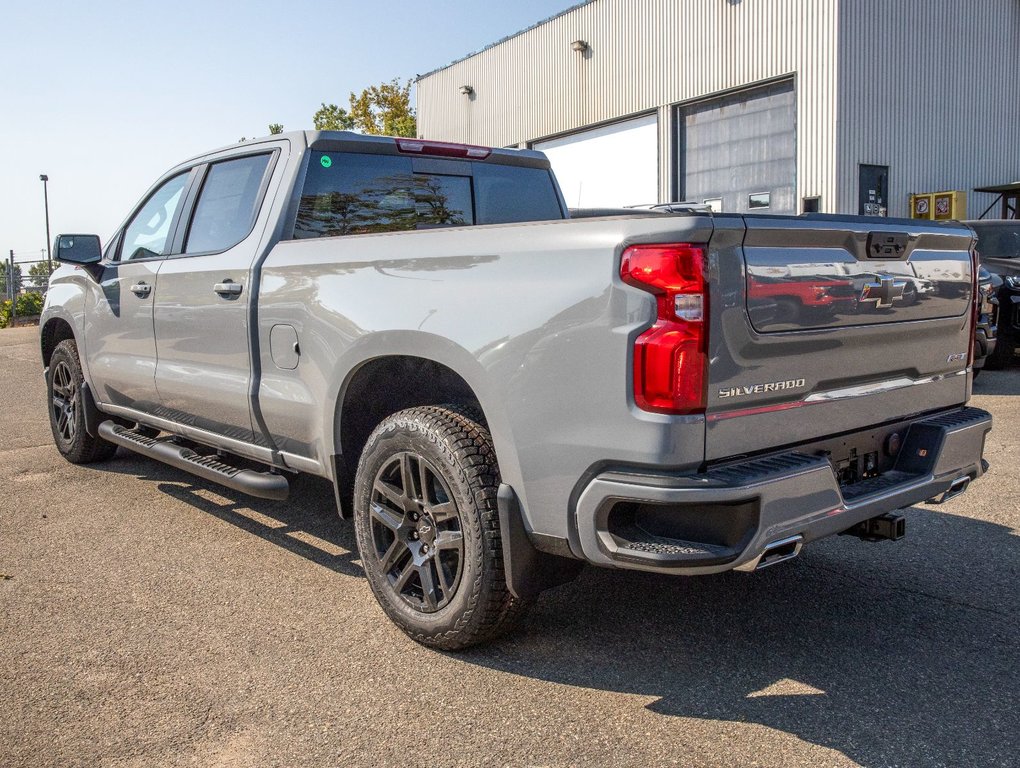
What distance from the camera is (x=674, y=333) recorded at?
9.00 ft

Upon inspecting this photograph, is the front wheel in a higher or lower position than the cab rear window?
lower

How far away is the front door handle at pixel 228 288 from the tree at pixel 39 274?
3082 centimetres

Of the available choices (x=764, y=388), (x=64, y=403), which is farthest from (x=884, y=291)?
(x=64, y=403)

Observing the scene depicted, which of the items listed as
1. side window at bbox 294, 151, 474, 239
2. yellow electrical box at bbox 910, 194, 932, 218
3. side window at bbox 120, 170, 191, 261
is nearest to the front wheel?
side window at bbox 294, 151, 474, 239

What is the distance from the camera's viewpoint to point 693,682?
10.6 feet

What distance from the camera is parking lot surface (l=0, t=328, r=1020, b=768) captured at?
2832mm

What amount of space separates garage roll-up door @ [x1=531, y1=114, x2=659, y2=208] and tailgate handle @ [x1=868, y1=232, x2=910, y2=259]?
2028cm

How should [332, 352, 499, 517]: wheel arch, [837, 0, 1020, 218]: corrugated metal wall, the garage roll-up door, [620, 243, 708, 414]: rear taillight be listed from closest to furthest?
[620, 243, 708, 414]: rear taillight
[332, 352, 499, 517]: wheel arch
[837, 0, 1020, 218]: corrugated metal wall
the garage roll-up door

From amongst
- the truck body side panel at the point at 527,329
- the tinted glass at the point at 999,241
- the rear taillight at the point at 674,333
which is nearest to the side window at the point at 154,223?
the truck body side panel at the point at 527,329

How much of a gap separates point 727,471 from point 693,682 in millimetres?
848

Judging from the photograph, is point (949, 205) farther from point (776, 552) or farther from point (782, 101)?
point (776, 552)

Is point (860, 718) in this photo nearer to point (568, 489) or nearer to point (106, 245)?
point (568, 489)

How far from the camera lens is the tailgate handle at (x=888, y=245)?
321 cm

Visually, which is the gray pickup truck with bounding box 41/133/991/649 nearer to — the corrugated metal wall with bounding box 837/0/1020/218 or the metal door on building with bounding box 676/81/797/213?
the corrugated metal wall with bounding box 837/0/1020/218
